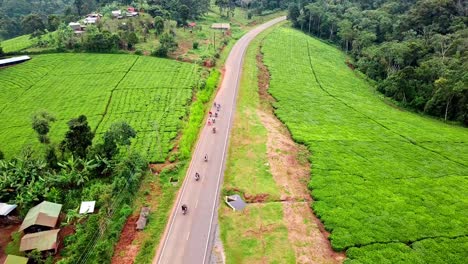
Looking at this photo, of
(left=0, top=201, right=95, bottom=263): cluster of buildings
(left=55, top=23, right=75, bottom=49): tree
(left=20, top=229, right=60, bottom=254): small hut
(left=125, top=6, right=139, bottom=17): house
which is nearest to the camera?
(left=20, top=229, right=60, bottom=254): small hut

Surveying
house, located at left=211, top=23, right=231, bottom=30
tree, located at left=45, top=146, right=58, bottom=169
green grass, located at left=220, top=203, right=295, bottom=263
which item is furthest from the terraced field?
house, located at left=211, top=23, right=231, bottom=30

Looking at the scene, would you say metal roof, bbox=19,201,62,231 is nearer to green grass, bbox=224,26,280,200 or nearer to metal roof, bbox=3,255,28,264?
metal roof, bbox=3,255,28,264

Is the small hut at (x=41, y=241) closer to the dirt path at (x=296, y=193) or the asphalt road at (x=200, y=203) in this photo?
the asphalt road at (x=200, y=203)

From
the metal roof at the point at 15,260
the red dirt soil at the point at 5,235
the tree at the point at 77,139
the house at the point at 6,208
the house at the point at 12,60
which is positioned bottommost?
the red dirt soil at the point at 5,235

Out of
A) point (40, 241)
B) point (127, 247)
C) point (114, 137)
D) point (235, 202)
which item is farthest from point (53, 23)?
point (235, 202)

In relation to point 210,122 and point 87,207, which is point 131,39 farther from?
point 87,207

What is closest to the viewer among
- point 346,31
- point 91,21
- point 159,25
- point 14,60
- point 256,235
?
point 256,235

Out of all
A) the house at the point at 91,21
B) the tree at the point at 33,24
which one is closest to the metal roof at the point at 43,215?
the house at the point at 91,21
